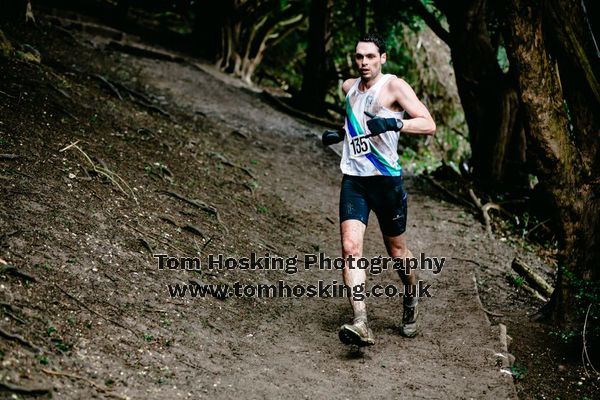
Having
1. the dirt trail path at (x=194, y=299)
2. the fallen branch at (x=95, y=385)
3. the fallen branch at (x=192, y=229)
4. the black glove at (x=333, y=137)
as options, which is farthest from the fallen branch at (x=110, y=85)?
the fallen branch at (x=95, y=385)

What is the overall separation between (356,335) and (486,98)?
7198 millimetres

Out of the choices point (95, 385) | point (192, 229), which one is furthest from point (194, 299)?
point (95, 385)

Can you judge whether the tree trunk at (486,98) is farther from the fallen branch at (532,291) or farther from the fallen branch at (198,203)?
the fallen branch at (198,203)

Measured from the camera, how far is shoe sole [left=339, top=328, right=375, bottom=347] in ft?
15.1

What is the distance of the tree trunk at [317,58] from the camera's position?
47.9 feet

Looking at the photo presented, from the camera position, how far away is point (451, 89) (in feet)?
59.8

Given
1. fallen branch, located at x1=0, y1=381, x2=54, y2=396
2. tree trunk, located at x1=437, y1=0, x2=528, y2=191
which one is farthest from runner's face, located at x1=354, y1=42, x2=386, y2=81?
tree trunk, located at x1=437, y1=0, x2=528, y2=191

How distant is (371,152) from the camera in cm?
499

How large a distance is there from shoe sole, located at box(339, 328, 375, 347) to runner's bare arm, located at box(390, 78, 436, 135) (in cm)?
157

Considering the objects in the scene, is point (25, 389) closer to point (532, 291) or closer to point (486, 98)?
point (532, 291)

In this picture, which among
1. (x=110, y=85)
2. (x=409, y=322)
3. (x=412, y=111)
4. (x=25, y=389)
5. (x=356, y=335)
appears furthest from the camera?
(x=110, y=85)

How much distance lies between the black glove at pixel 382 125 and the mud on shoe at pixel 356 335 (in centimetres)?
145

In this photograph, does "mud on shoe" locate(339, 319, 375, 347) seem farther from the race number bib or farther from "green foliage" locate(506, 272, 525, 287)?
"green foliage" locate(506, 272, 525, 287)

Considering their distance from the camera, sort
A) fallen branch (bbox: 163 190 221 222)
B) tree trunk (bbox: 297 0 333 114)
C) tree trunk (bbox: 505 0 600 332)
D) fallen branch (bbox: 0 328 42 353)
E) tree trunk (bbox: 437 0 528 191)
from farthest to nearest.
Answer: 1. tree trunk (bbox: 297 0 333 114)
2. tree trunk (bbox: 437 0 528 191)
3. fallen branch (bbox: 163 190 221 222)
4. tree trunk (bbox: 505 0 600 332)
5. fallen branch (bbox: 0 328 42 353)
